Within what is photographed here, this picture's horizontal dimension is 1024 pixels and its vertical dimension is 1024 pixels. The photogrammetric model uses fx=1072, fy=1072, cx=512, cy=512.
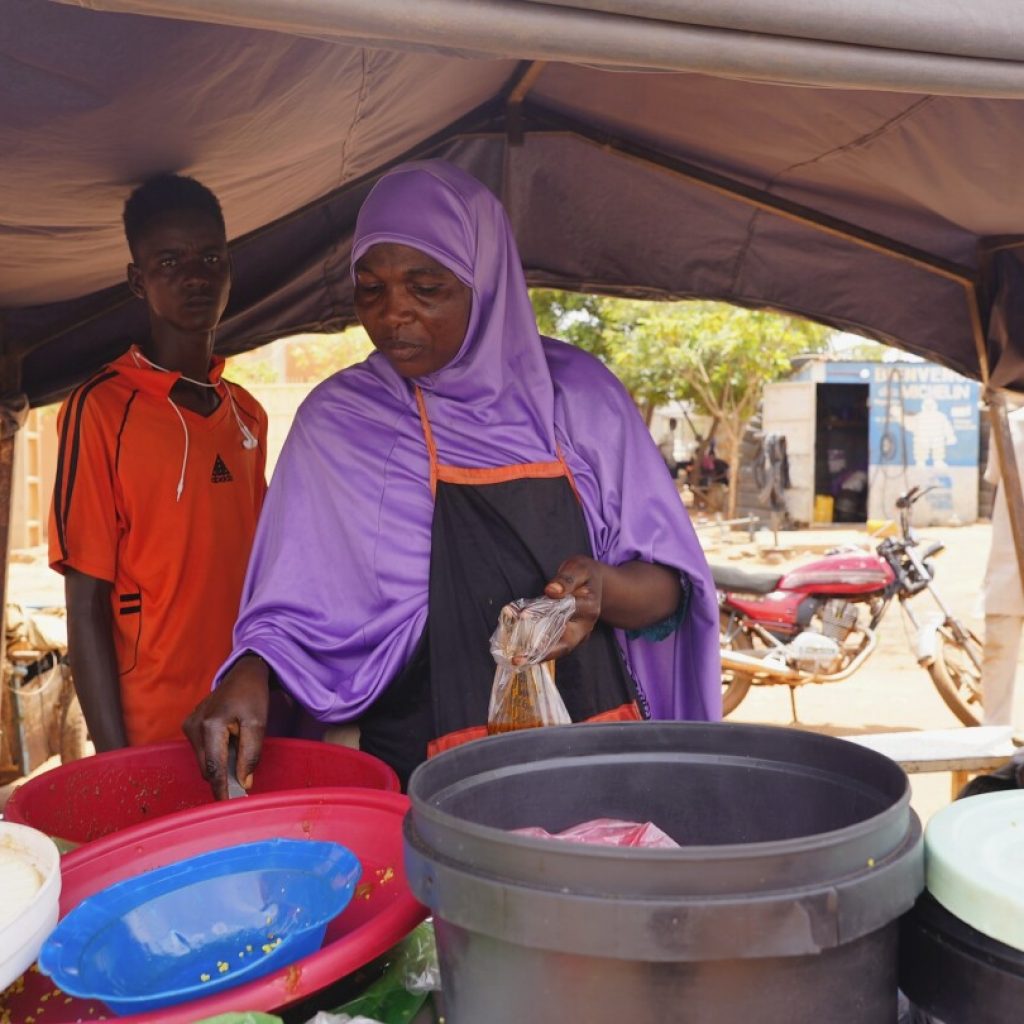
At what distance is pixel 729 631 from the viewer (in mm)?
7469

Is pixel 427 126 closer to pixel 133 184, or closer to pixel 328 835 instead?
pixel 133 184

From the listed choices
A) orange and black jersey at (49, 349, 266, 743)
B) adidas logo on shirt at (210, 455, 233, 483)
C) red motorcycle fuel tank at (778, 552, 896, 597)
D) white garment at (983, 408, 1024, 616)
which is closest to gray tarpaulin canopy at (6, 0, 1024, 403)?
orange and black jersey at (49, 349, 266, 743)

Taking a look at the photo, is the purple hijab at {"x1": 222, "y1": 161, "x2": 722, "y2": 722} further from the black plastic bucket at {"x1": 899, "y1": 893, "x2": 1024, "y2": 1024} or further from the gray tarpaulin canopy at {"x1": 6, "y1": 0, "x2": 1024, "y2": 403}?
the black plastic bucket at {"x1": 899, "y1": 893, "x2": 1024, "y2": 1024}

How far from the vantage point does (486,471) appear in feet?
6.68

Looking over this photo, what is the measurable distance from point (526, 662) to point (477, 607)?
0.33 m

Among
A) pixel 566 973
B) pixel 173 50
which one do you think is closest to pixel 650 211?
pixel 173 50

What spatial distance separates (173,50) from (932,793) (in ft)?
17.9

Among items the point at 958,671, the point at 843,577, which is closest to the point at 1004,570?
the point at 843,577

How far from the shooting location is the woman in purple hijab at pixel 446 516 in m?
1.93

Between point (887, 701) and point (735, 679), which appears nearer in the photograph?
point (735, 679)

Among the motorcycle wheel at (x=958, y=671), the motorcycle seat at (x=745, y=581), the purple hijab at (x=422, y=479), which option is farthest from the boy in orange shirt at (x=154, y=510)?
the motorcycle wheel at (x=958, y=671)

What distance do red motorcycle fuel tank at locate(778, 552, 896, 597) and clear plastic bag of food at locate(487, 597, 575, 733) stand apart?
600cm

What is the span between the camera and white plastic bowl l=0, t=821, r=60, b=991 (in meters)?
0.94

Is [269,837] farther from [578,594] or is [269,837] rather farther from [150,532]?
[150,532]
